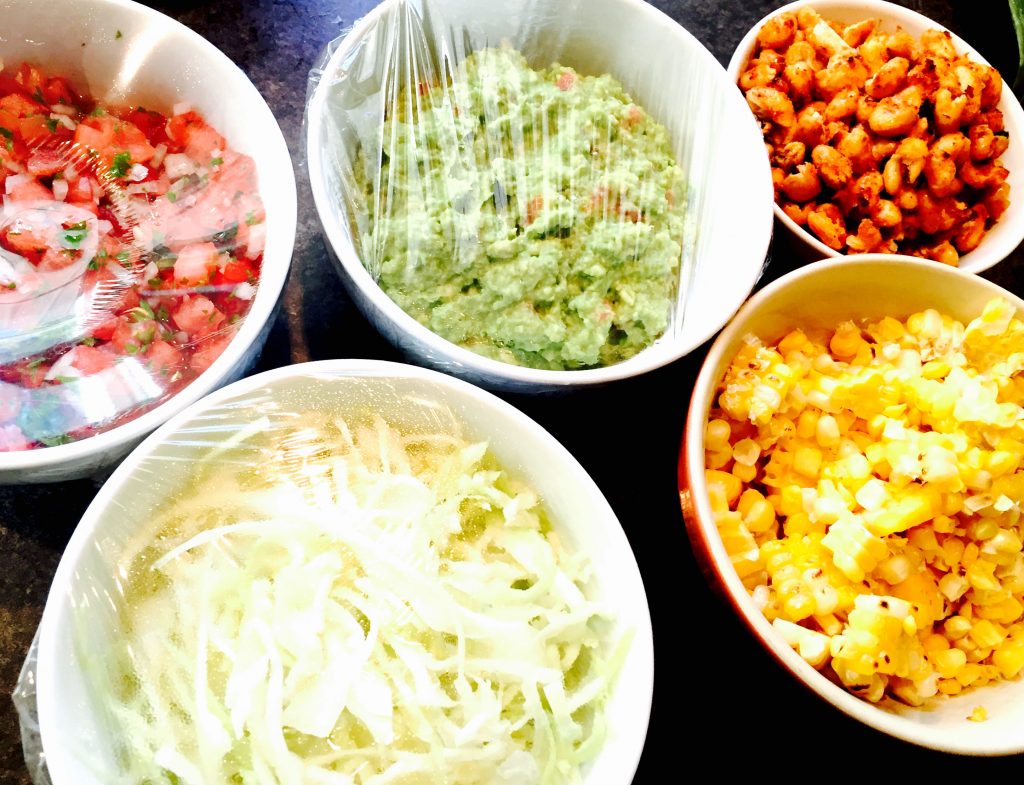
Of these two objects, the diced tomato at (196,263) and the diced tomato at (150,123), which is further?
the diced tomato at (150,123)

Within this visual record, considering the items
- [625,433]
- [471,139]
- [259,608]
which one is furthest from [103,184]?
[625,433]

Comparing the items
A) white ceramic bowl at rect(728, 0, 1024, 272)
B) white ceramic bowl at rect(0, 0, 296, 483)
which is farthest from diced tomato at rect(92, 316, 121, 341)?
white ceramic bowl at rect(728, 0, 1024, 272)

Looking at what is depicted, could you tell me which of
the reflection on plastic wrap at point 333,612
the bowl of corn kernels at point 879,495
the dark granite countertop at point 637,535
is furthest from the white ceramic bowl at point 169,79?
Result: the bowl of corn kernels at point 879,495

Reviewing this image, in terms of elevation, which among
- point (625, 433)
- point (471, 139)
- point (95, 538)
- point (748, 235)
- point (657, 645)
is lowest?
point (657, 645)

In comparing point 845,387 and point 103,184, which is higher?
point 103,184

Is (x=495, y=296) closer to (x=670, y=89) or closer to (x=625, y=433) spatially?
(x=625, y=433)

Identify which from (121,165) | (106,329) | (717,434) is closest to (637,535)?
(717,434)

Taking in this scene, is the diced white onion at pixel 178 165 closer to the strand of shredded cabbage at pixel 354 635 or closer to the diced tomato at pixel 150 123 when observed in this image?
the diced tomato at pixel 150 123
